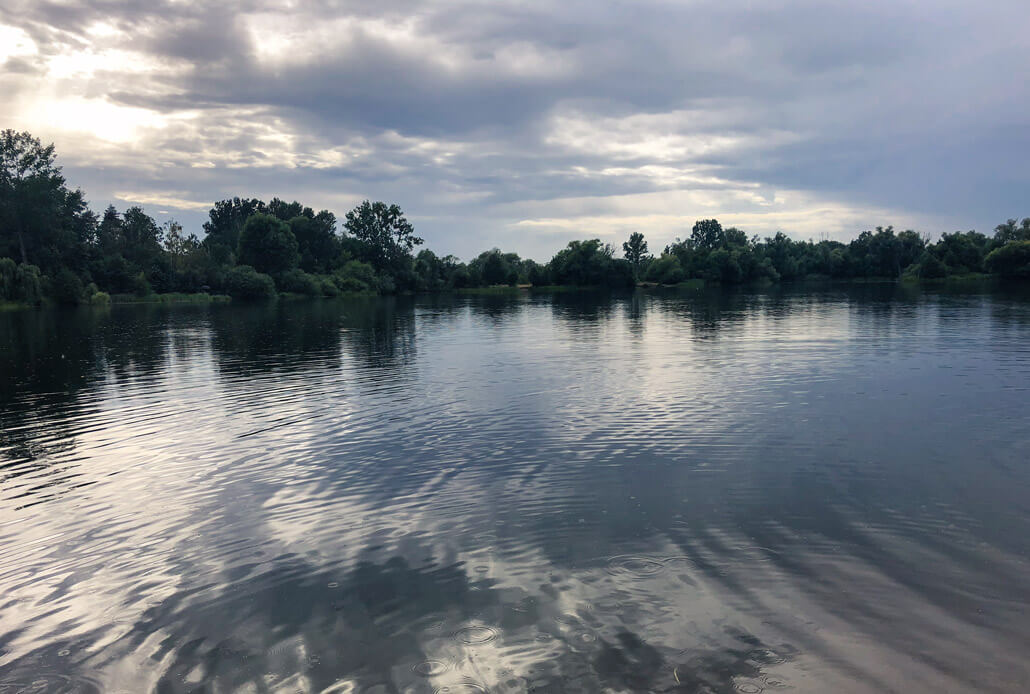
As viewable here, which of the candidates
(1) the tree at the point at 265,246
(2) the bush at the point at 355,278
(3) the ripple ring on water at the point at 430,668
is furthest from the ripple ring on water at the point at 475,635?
(2) the bush at the point at 355,278

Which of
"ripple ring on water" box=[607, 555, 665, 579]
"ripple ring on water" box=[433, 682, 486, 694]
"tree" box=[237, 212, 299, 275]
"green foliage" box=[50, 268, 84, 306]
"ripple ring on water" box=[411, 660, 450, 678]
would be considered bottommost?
"ripple ring on water" box=[433, 682, 486, 694]

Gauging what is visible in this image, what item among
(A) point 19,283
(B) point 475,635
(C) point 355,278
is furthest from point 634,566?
(C) point 355,278

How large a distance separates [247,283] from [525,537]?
156m

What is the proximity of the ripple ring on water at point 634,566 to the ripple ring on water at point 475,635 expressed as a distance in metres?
2.57

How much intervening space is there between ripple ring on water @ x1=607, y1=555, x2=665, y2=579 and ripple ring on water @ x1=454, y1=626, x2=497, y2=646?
257 cm

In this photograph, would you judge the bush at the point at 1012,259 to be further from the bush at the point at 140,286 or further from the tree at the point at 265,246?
the bush at the point at 140,286

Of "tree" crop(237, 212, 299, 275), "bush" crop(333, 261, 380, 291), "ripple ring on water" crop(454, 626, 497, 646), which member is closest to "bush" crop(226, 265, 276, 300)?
"tree" crop(237, 212, 299, 275)

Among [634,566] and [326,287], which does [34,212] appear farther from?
[634,566]

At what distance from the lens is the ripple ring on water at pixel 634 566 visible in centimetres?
1028

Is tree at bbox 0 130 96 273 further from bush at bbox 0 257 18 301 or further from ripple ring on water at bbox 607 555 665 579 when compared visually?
ripple ring on water at bbox 607 555 665 579

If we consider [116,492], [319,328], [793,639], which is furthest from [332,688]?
[319,328]

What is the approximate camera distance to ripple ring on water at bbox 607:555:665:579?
33.7 ft

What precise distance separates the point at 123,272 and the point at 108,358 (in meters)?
119

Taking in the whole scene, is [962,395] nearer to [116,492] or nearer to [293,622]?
[293,622]
